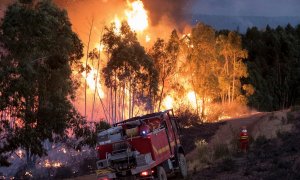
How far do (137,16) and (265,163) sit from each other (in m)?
39.8

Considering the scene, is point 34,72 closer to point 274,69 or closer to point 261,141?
point 261,141

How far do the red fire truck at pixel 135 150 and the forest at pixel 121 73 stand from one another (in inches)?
60.0

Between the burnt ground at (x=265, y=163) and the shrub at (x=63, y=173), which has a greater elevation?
the burnt ground at (x=265, y=163)

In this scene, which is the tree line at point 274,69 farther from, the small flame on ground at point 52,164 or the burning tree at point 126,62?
the small flame on ground at point 52,164

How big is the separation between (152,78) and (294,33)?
51.2 meters

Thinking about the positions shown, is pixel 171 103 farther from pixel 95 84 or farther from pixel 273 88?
pixel 273 88

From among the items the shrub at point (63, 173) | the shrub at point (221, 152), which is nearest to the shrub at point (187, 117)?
the shrub at point (63, 173)

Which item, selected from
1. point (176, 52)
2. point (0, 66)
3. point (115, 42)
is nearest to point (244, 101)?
point (176, 52)

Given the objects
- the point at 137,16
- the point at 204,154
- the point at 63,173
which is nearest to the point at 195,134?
the point at 63,173

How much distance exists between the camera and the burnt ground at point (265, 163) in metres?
14.7

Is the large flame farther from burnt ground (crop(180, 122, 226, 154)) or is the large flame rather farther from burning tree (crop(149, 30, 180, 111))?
burnt ground (crop(180, 122, 226, 154))

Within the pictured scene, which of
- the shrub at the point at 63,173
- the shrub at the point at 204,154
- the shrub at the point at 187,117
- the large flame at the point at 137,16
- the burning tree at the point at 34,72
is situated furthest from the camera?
the large flame at the point at 137,16

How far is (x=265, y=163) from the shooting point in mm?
17172

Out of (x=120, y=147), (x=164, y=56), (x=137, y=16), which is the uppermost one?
(x=137, y=16)
